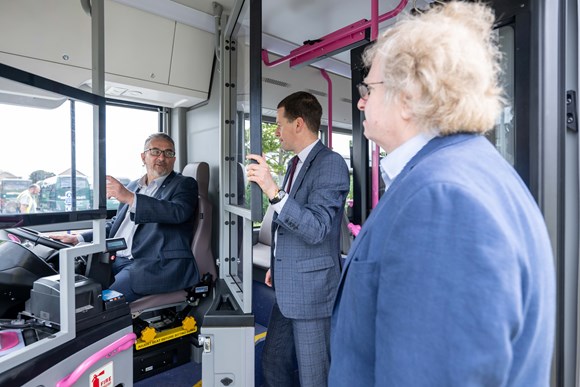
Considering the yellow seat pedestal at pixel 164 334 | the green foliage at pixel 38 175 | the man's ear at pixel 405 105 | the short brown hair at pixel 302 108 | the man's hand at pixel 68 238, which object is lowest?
the yellow seat pedestal at pixel 164 334

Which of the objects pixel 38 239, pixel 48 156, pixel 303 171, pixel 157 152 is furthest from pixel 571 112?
pixel 157 152

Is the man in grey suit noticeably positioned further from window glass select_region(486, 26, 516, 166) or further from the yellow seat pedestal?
the yellow seat pedestal

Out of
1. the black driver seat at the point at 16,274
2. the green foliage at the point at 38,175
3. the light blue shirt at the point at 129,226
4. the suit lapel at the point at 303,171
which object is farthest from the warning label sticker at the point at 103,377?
the light blue shirt at the point at 129,226

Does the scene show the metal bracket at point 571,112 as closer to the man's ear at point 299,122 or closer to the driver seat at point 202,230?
the man's ear at point 299,122

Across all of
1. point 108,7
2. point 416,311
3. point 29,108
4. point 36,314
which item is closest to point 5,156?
point 29,108

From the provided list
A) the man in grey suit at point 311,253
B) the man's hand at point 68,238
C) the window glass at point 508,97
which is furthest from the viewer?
the man's hand at point 68,238

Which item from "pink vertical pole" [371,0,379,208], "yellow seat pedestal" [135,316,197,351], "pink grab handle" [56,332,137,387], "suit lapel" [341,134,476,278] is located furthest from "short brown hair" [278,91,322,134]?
"yellow seat pedestal" [135,316,197,351]

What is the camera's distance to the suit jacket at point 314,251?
1641 mm

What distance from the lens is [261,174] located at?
1475 mm

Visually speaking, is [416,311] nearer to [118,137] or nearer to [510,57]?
[510,57]

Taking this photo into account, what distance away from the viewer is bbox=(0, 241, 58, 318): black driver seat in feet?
4.34

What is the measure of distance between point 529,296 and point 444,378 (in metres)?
0.22

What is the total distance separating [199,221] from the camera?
9.65 ft

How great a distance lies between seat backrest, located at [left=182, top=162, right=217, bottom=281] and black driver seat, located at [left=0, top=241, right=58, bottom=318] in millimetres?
1428
